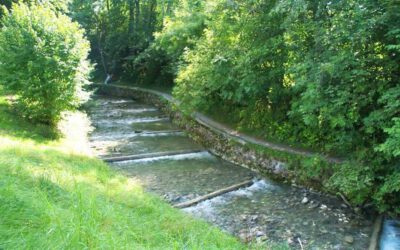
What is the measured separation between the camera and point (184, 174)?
32.3 feet

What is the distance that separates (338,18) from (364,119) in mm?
2151

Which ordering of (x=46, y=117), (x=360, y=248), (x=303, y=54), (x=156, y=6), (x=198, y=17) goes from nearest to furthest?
(x=360, y=248) < (x=303, y=54) < (x=46, y=117) < (x=198, y=17) < (x=156, y=6)

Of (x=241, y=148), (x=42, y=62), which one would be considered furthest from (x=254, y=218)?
(x=42, y=62)

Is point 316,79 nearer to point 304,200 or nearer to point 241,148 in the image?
point 304,200

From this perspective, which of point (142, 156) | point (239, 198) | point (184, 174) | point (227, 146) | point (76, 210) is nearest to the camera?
point (76, 210)

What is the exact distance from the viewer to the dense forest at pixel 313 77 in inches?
265

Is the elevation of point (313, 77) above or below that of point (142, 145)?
above

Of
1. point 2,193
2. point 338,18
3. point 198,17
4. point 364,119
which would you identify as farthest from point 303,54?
point 198,17

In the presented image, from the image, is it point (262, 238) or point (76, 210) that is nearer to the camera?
point (76, 210)

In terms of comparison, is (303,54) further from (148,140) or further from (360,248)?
(148,140)

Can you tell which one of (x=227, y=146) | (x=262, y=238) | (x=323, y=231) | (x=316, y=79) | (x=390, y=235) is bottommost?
(x=262, y=238)

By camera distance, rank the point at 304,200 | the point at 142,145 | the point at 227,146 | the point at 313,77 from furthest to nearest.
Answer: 1. the point at 142,145
2. the point at 227,146
3. the point at 304,200
4. the point at 313,77

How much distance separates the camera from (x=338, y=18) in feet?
23.7

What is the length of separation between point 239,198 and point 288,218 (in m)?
1.42
